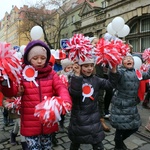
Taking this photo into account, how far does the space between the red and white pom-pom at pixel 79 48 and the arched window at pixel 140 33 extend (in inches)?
503

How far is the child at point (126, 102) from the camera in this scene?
3.19 meters

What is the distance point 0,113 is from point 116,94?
4070 mm

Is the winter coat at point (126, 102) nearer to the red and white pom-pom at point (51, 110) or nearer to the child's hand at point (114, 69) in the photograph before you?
the child's hand at point (114, 69)

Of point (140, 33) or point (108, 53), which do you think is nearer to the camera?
point (108, 53)

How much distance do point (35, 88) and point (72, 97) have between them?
0.48m

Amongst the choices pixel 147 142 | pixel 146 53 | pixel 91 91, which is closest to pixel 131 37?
pixel 146 53

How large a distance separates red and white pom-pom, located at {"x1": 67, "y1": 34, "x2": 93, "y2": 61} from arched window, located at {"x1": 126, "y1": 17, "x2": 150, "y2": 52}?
12.8 m

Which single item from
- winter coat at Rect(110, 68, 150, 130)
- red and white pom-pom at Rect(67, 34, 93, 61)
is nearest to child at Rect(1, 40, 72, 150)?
red and white pom-pom at Rect(67, 34, 93, 61)

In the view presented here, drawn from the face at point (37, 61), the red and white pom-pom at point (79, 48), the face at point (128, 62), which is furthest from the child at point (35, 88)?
the face at point (128, 62)

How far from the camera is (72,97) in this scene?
2633 mm

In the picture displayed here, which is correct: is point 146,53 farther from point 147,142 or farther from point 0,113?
point 0,113

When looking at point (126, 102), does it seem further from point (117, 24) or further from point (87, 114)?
point (117, 24)

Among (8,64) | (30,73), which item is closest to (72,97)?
(30,73)

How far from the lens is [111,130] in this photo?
4.46 m
